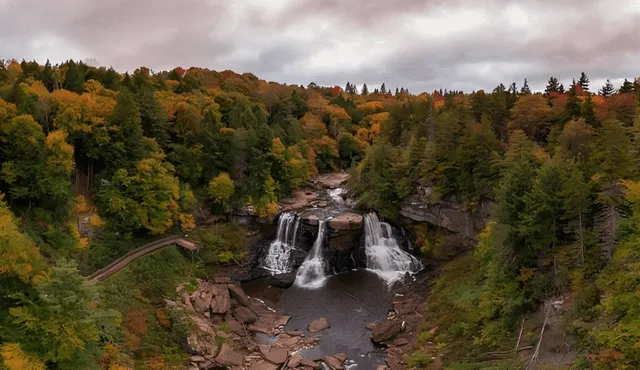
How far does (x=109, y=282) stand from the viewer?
92.5 feet

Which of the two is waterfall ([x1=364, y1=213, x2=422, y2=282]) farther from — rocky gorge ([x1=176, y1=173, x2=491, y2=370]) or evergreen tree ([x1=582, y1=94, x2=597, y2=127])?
evergreen tree ([x1=582, y1=94, x2=597, y2=127])

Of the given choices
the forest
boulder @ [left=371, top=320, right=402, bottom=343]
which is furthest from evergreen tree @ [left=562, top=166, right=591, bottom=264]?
boulder @ [left=371, top=320, right=402, bottom=343]

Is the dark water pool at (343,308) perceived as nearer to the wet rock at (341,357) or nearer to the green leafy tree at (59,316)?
the wet rock at (341,357)

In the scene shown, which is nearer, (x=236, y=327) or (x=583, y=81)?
(x=236, y=327)

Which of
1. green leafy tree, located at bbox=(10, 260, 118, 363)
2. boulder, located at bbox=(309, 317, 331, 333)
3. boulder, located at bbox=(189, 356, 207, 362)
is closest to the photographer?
green leafy tree, located at bbox=(10, 260, 118, 363)

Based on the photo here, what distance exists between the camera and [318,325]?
30.8 meters

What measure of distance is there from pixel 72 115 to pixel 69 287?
20127mm

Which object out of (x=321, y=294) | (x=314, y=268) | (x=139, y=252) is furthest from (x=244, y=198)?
(x=321, y=294)

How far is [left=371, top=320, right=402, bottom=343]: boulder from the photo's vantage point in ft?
94.6

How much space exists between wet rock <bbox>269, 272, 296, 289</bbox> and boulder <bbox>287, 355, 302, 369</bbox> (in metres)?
11.2

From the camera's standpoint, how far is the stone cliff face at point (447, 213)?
1441 inches

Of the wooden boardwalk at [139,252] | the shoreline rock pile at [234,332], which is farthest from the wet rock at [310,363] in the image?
the wooden boardwalk at [139,252]

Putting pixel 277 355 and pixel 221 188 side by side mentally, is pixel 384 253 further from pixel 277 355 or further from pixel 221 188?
pixel 277 355

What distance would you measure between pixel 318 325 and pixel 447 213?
54.7ft
